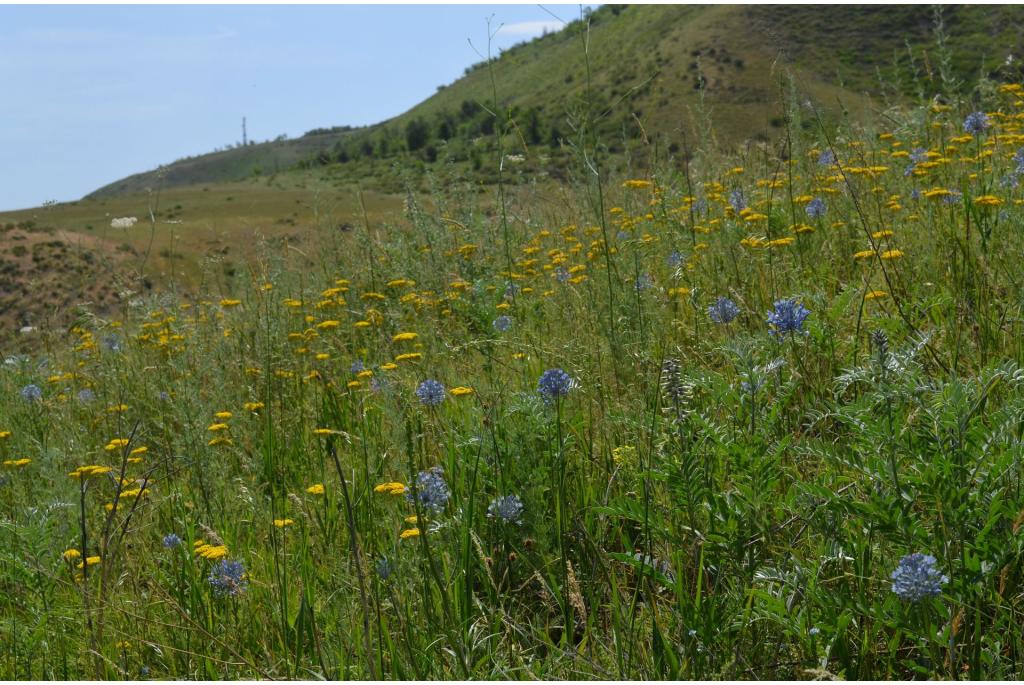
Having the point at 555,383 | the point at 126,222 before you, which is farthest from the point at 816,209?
the point at 126,222

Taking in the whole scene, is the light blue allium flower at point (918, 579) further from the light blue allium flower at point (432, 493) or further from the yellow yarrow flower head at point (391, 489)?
the yellow yarrow flower head at point (391, 489)

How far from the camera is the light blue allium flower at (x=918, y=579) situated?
4.64 feet

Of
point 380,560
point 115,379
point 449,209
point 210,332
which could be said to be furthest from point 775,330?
point 210,332

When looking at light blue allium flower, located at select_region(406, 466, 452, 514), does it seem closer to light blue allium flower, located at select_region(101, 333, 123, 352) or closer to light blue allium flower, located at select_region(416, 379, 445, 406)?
light blue allium flower, located at select_region(416, 379, 445, 406)

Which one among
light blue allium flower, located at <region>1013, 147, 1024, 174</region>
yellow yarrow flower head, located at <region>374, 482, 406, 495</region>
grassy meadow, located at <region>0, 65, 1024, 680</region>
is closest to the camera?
grassy meadow, located at <region>0, 65, 1024, 680</region>

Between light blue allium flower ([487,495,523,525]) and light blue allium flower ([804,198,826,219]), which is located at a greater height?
light blue allium flower ([804,198,826,219])

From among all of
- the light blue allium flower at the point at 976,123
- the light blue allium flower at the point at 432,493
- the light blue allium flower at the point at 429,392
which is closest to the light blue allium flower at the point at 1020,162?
the light blue allium flower at the point at 976,123

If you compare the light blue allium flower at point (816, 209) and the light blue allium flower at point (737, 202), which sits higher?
the light blue allium flower at point (737, 202)

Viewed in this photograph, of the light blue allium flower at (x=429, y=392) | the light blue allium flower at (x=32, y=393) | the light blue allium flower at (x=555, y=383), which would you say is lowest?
the light blue allium flower at (x=32, y=393)

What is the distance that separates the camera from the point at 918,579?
1418 millimetres

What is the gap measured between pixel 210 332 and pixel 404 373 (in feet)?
8.73

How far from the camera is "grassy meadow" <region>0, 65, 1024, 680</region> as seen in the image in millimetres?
1606

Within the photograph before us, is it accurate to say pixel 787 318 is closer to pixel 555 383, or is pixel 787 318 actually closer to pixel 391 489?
pixel 555 383

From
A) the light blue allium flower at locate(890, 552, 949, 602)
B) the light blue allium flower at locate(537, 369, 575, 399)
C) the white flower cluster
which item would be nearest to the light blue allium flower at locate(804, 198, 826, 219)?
the light blue allium flower at locate(537, 369, 575, 399)
